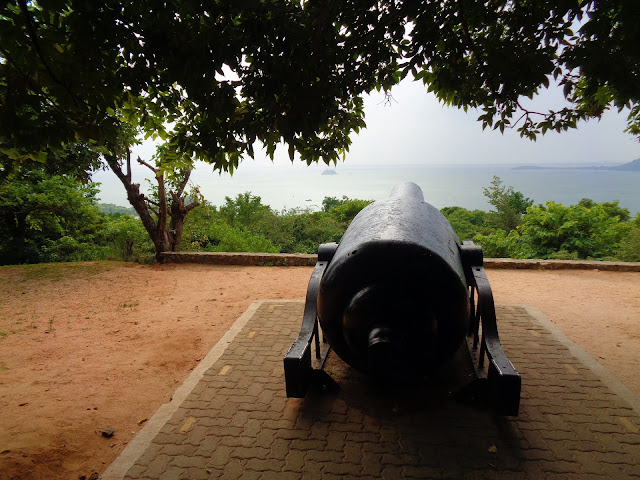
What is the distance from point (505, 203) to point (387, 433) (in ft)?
62.7

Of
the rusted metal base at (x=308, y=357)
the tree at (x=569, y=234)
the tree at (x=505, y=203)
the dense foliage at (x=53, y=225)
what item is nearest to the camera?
the rusted metal base at (x=308, y=357)

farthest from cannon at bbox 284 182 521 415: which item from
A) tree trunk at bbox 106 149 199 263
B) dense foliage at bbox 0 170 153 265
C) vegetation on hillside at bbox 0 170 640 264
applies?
dense foliage at bbox 0 170 153 265

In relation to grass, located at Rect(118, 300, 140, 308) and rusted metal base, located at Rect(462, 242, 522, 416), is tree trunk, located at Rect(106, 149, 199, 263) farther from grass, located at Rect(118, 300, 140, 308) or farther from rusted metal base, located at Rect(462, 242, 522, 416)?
rusted metal base, located at Rect(462, 242, 522, 416)

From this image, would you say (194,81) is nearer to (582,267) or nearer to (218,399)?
(218,399)

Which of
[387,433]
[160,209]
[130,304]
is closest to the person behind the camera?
[387,433]

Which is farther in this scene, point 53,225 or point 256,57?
point 53,225

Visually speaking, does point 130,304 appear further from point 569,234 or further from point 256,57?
point 569,234

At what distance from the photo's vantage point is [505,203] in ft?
63.8

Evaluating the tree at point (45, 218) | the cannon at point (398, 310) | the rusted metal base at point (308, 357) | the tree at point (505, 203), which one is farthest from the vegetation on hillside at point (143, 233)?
the cannon at point (398, 310)

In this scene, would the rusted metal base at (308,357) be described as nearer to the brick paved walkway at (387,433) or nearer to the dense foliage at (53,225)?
the brick paved walkway at (387,433)

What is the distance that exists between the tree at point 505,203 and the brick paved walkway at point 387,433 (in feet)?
54.7

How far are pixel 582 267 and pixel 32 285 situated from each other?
10.9m

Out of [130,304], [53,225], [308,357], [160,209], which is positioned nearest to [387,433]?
[308,357]

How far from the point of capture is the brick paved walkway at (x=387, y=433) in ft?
8.18
